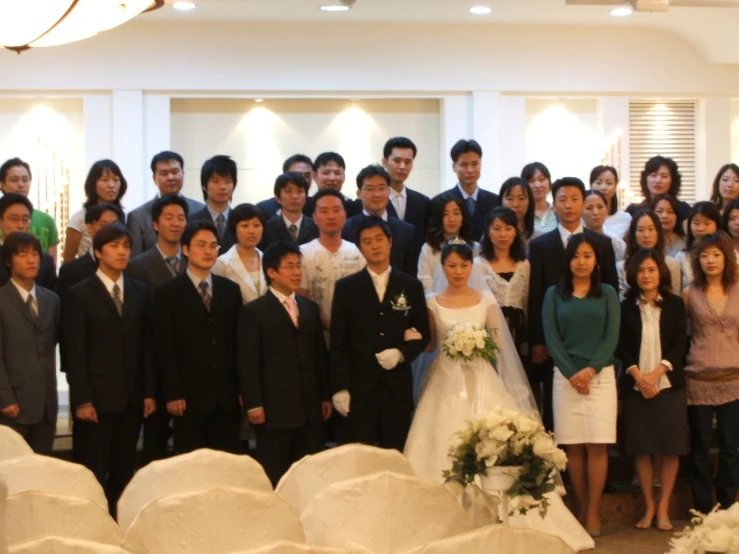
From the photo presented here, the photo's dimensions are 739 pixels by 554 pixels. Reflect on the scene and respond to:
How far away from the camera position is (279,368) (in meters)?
6.02

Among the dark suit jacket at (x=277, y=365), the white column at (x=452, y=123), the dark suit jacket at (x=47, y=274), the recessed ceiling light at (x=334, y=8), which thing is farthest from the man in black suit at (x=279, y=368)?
the white column at (x=452, y=123)

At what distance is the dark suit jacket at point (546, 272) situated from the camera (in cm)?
662

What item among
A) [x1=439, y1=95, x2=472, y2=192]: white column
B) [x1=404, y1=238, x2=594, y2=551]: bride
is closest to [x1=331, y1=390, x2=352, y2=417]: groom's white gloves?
[x1=404, y1=238, x2=594, y2=551]: bride

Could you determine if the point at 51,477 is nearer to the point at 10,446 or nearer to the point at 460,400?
the point at 10,446

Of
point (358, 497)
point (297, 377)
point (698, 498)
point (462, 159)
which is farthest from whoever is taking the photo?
point (462, 159)

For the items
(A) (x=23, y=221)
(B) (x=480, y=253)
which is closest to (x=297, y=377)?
(B) (x=480, y=253)

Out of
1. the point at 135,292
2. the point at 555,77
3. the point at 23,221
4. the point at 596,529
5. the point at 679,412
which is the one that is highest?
the point at 555,77

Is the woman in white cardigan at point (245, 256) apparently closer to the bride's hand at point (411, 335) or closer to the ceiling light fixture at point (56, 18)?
the bride's hand at point (411, 335)

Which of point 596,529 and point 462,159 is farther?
point 462,159

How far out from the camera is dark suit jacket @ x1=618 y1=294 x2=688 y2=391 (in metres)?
6.41

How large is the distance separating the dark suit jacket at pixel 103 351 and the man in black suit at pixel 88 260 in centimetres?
24

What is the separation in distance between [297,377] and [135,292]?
991 mm

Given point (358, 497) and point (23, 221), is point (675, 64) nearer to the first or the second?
point (23, 221)

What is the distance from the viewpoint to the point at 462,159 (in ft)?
24.4
